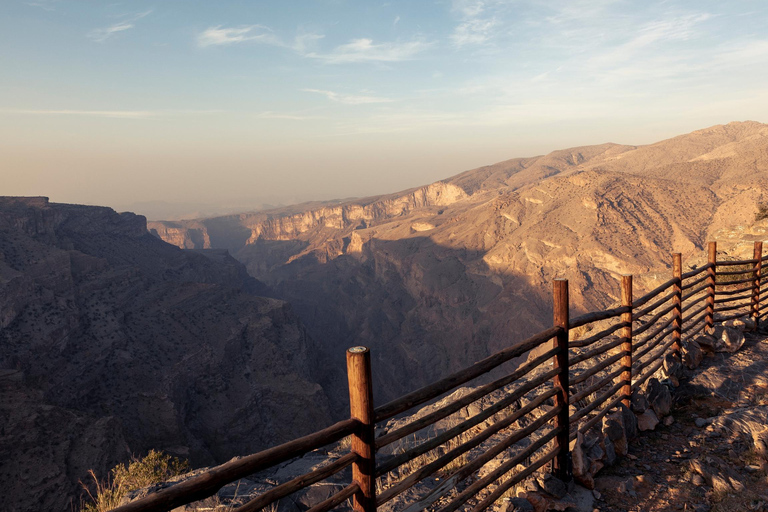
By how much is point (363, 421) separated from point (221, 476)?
839mm

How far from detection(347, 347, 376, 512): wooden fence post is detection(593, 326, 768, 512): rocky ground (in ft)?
8.12

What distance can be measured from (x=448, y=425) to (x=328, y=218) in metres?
134

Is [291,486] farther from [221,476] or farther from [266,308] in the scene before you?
[266,308]

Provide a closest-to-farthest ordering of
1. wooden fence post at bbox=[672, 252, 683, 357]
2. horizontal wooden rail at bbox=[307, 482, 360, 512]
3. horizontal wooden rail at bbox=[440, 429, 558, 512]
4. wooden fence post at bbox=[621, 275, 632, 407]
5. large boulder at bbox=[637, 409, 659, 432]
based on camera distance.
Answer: horizontal wooden rail at bbox=[307, 482, 360, 512], horizontal wooden rail at bbox=[440, 429, 558, 512], large boulder at bbox=[637, 409, 659, 432], wooden fence post at bbox=[621, 275, 632, 407], wooden fence post at bbox=[672, 252, 683, 357]

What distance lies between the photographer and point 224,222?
618 feet

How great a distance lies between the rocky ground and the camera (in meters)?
3.76

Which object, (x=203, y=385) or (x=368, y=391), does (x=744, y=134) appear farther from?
(x=368, y=391)

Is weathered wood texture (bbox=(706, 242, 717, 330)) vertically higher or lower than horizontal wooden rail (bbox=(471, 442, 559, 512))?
higher

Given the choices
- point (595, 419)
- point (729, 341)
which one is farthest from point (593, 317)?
point (729, 341)

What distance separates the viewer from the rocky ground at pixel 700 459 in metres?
3.76

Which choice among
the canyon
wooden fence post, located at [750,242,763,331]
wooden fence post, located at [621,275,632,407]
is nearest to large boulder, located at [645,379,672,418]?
wooden fence post, located at [621,275,632,407]

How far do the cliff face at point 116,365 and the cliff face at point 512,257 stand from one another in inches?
755

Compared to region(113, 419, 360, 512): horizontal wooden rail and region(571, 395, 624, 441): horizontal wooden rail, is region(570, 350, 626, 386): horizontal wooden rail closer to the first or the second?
region(571, 395, 624, 441): horizontal wooden rail

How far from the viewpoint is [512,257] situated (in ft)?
191
